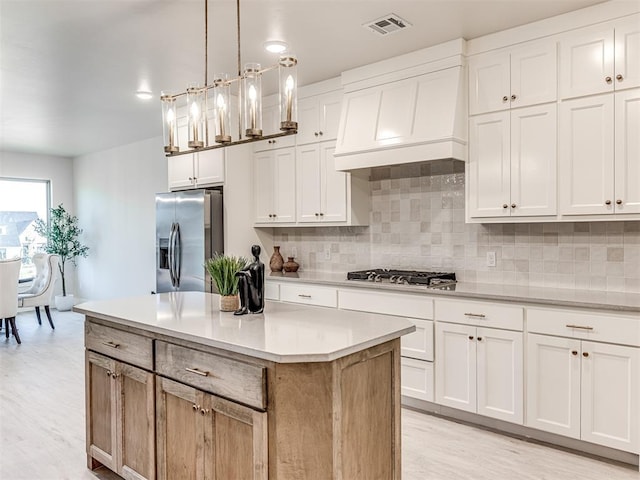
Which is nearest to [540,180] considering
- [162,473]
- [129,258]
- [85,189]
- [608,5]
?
[608,5]

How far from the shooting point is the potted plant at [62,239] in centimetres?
763

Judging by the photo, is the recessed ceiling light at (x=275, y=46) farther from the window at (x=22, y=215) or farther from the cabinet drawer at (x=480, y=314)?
the window at (x=22, y=215)

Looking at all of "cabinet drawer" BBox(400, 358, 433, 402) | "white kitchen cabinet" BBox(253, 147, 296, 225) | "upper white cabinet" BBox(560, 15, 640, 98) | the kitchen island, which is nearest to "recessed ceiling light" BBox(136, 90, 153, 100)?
"white kitchen cabinet" BBox(253, 147, 296, 225)

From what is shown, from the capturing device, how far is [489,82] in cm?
324

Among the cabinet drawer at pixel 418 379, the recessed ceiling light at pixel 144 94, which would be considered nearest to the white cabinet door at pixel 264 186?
the recessed ceiling light at pixel 144 94

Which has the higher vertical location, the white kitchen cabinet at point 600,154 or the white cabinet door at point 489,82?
the white cabinet door at point 489,82

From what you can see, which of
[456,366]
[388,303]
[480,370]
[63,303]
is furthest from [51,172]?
[480,370]

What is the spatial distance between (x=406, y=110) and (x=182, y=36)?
1.62 metres

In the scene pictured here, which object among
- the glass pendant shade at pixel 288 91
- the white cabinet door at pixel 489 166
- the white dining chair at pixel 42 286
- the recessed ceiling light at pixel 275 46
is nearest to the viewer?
the glass pendant shade at pixel 288 91

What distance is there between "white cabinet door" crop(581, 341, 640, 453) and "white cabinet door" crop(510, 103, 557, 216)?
0.88m

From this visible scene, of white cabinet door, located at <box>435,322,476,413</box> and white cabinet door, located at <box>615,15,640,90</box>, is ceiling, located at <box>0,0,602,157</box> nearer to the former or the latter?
white cabinet door, located at <box>615,15,640,90</box>

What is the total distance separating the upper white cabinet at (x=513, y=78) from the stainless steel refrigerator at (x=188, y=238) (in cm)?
239

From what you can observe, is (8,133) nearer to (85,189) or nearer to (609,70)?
(85,189)

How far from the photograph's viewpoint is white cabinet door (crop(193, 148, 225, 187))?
14.9ft
